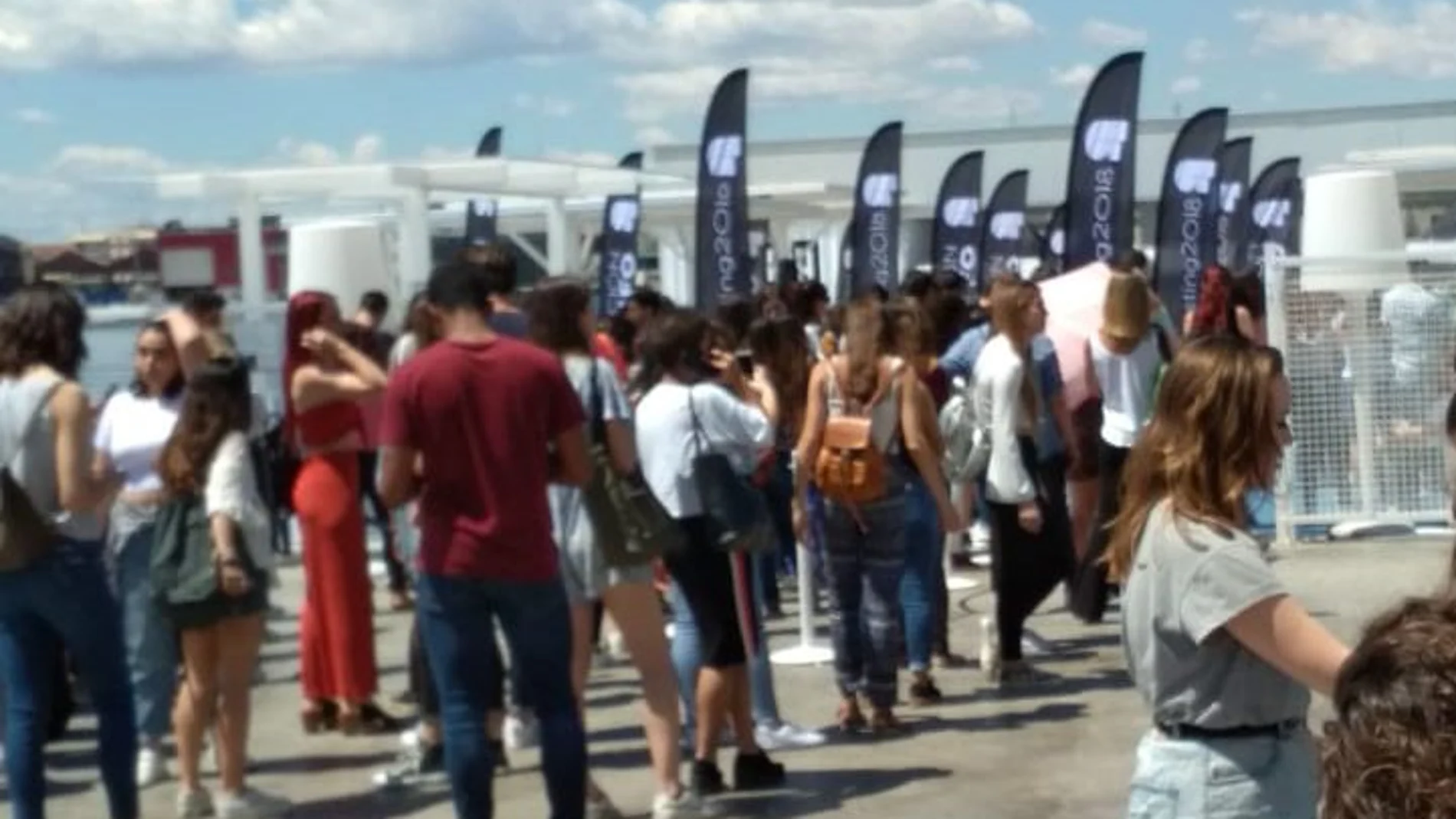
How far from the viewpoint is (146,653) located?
1003 centimetres

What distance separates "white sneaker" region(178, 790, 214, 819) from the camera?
30.4 ft

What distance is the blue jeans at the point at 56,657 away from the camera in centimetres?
780

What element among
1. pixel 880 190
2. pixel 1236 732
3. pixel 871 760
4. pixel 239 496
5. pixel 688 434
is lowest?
pixel 871 760

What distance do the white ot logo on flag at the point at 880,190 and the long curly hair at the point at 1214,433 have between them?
22.6m

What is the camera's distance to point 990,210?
113ft

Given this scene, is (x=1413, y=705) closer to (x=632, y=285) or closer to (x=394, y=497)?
(x=394, y=497)

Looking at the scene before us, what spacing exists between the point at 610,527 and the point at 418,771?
1.62 meters

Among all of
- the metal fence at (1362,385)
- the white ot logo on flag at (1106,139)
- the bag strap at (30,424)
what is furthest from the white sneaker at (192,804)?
the white ot logo on flag at (1106,139)

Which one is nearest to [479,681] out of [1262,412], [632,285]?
[1262,412]

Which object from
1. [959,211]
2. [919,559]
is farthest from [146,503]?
[959,211]

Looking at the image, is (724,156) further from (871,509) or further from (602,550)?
(602,550)

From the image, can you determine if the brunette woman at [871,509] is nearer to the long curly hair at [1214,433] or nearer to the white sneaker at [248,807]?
the white sneaker at [248,807]

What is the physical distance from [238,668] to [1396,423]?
8902mm

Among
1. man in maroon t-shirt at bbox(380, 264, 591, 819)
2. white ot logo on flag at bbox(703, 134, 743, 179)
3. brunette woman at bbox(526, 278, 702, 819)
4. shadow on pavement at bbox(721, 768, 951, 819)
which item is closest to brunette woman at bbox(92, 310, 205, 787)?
brunette woman at bbox(526, 278, 702, 819)
